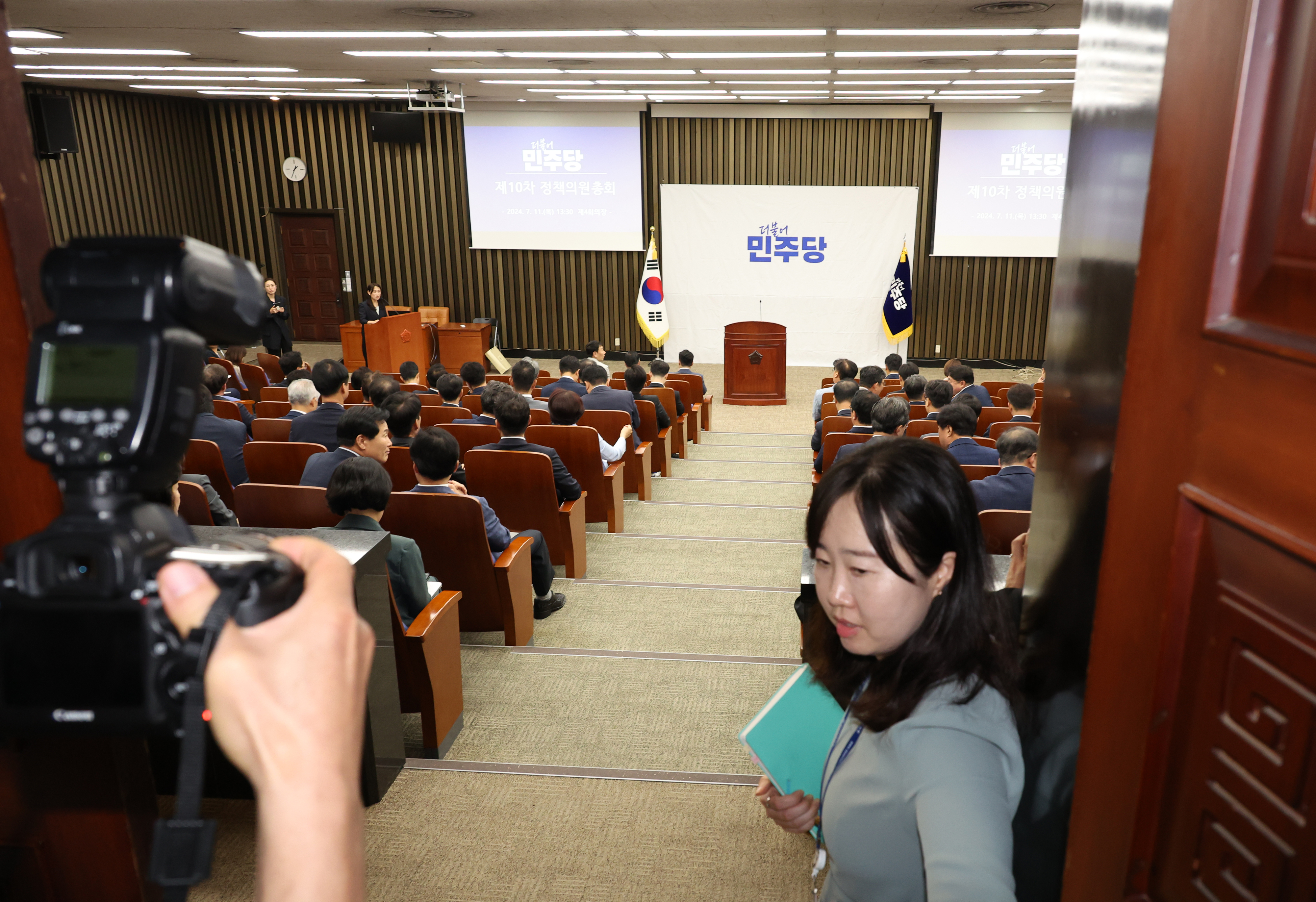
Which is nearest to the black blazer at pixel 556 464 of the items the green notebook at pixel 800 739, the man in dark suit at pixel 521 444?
the man in dark suit at pixel 521 444

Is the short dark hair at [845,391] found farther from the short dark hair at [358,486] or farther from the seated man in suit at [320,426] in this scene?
the short dark hair at [358,486]

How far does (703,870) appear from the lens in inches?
90.8

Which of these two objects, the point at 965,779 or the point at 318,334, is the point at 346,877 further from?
the point at 318,334

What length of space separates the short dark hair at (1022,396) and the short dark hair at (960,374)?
4.22ft

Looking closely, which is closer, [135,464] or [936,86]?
[135,464]

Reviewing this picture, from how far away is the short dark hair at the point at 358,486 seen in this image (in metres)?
2.80

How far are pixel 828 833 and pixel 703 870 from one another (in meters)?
1.34

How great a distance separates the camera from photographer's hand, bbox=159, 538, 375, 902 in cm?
58

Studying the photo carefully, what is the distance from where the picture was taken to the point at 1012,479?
3502mm

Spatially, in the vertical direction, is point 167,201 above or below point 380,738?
above

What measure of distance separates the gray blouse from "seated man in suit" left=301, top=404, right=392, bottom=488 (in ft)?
9.59

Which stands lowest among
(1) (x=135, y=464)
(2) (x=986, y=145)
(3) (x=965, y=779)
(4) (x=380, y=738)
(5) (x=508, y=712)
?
(5) (x=508, y=712)

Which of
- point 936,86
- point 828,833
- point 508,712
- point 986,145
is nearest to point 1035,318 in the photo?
point 986,145

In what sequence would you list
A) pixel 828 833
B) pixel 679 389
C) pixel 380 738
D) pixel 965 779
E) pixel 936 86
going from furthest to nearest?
pixel 936 86 → pixel 679 389 → pixel 380 738 → pixel 828 833 → pixel 965 779
